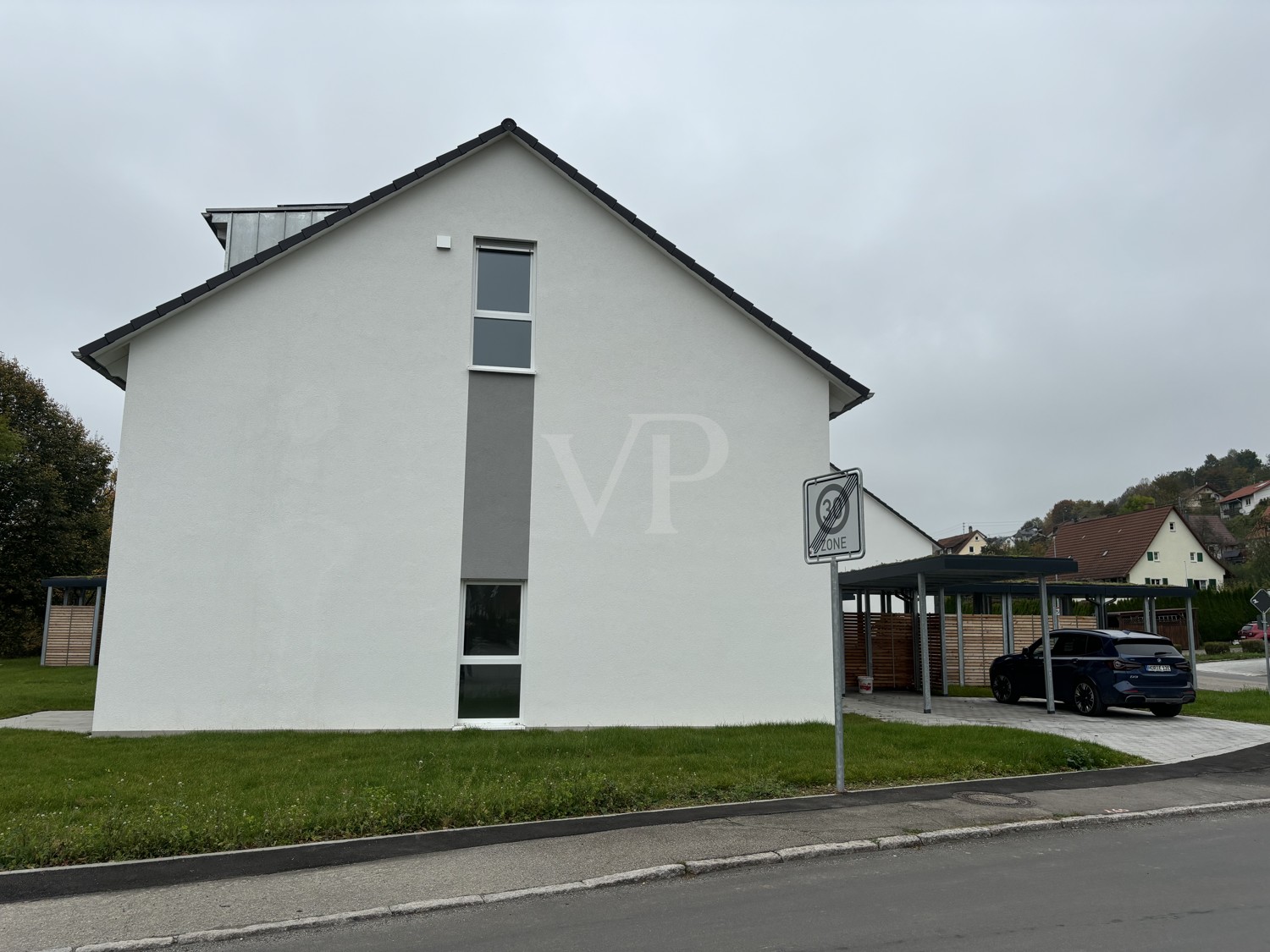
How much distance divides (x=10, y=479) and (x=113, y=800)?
37932mm

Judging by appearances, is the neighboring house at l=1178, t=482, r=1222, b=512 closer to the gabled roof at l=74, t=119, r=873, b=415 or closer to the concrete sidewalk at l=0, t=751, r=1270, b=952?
the gabled roof at l=74, t=119, r=873, b=415

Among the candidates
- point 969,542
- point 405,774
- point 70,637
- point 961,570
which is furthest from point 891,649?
point 969,542

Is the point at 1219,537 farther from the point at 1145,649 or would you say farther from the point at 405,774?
the point at 405,774

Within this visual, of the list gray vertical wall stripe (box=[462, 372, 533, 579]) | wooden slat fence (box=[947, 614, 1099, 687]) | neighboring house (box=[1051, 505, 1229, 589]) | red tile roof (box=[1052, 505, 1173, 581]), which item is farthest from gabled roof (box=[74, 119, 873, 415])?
neighboring house (box=[1051, 505, 1229, 589])

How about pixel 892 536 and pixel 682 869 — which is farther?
pixel 892 536

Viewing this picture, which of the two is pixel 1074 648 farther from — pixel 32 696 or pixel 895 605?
pixel 32 696

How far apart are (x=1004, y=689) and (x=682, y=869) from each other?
1541cm

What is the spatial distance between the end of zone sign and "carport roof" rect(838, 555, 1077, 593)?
20.4 feet

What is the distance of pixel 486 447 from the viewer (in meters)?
13.0

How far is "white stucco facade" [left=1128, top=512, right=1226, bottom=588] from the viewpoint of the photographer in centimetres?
6222

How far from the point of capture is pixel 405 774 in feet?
28.9

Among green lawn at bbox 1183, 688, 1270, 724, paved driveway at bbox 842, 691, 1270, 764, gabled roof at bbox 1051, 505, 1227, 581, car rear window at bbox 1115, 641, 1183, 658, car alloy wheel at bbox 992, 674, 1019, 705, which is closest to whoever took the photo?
paved driveway at bbox 842, 691, 1270, 764

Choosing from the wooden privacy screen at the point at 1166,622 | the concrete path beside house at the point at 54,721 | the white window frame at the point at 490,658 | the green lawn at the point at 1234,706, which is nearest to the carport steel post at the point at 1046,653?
the green lawn at the point at 1234,706

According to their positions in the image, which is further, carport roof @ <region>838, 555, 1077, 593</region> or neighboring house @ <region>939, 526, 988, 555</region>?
neighboring house @ <region>939, 526, 988, 555</region>
